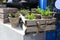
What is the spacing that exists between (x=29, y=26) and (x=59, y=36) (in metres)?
0.86

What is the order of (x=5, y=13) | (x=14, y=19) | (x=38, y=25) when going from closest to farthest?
(x=38, y=25) < (x=14, y=19) < (x=5, y=13)

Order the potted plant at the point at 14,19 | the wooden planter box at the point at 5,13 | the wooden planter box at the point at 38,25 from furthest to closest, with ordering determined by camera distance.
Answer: the wooden planter box at the point at 5,13, the potted plant at the point at 14,19, the wooden planter box at the point at 38,25

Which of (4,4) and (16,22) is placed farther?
(4,4)

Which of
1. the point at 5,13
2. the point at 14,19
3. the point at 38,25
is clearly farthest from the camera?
the point at 5,13

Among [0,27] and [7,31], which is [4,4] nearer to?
[0,27]

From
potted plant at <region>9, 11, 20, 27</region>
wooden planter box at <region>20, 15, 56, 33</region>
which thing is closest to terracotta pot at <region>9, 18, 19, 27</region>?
potted plant at <region>9, 11, 20, 27</region>

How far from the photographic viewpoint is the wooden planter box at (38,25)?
316cm

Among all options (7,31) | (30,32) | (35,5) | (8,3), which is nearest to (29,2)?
(35,5)

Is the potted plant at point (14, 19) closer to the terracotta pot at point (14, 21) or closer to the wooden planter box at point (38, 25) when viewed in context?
the terracotta pot at point (14, 21)

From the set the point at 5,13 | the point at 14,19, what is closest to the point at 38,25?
the point at 14,19

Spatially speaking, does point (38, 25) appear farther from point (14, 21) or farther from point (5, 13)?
point (5, 13)

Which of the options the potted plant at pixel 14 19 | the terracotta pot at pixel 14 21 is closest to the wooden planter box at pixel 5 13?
the potted plant at pixel 14 19

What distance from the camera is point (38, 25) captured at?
3.23 metres

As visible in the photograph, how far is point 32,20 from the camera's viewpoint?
125 inches
